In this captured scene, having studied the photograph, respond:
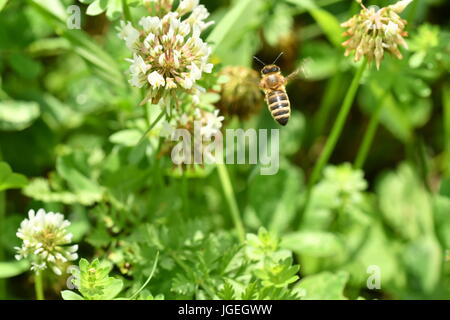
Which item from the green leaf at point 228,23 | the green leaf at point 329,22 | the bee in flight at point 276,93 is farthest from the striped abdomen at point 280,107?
the green leaf at point 329,22

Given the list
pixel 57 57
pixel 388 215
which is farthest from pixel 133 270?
pixel 57 57

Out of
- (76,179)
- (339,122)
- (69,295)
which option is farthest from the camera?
(76,179)

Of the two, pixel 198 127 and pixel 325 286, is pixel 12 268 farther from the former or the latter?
pixel 325 286

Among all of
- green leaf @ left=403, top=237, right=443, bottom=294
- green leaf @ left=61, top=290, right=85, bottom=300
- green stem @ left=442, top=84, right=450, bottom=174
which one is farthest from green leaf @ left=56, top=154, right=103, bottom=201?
green stem @ left=442, top=84, right=450, bottom=174

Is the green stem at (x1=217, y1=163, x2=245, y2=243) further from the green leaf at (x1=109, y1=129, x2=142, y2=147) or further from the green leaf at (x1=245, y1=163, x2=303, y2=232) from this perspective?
the green leaf at (x1=109, y1=129, x2=142, y2=147)

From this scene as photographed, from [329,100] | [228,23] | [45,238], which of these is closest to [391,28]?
[228,23]

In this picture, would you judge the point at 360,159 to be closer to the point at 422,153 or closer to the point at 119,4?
the point at 422,153
